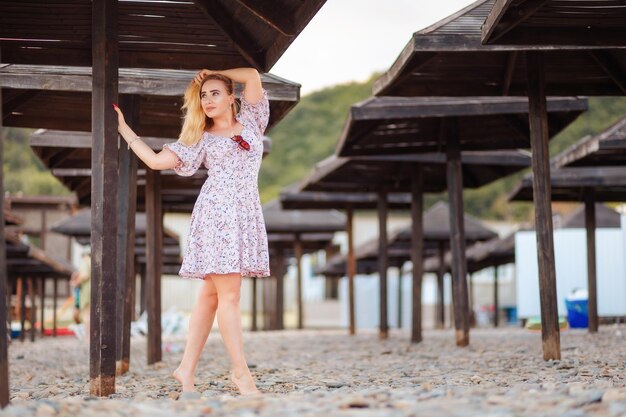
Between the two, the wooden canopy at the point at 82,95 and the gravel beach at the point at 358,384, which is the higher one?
the wooden canopy at the point at 82,95

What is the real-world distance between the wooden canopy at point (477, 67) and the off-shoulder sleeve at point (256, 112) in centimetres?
275

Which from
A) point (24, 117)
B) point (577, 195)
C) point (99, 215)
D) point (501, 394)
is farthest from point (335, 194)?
point (501, 394)

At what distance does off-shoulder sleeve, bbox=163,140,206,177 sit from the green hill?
3396 centimetres

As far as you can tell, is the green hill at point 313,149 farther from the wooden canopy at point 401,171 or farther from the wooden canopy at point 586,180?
the wooden canopy at point 586,180

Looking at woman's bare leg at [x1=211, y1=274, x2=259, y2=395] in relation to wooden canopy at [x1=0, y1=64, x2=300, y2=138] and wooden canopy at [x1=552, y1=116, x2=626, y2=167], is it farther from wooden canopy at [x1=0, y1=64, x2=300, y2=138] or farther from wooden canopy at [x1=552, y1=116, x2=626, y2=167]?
wooden canopy at [x1=552, y1=116, x2=626, y2=167]

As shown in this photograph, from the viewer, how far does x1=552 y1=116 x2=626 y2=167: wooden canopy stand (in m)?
12.1

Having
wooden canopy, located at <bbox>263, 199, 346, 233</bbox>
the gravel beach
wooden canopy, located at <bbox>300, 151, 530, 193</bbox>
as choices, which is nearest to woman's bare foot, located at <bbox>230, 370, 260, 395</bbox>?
the gravel beach

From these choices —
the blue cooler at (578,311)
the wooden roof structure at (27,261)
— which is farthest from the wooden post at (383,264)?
the wooden roof structure at (27,261)

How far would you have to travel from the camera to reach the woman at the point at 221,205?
5.84 metres

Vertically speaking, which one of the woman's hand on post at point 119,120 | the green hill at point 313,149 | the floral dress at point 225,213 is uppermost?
the green hill at point 313,149

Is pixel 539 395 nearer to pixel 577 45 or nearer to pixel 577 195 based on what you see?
pixel 577 45

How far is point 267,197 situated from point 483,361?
54.6m

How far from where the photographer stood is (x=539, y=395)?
475cm

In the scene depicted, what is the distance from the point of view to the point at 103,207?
6.35 metres
